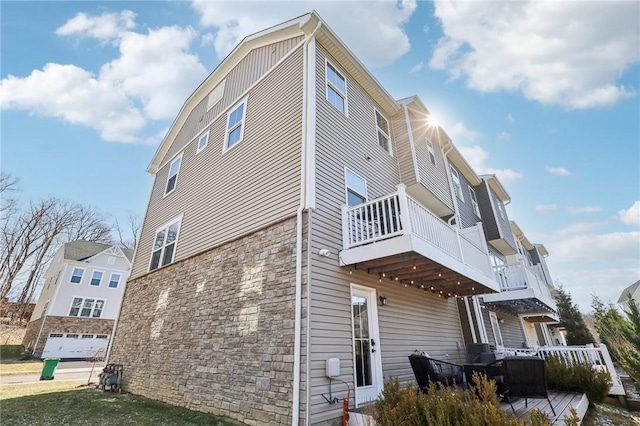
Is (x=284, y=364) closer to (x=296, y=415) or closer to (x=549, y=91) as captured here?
(x=296, y=415)

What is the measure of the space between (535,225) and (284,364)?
23.5m

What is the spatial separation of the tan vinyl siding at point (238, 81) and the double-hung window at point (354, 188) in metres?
4.28

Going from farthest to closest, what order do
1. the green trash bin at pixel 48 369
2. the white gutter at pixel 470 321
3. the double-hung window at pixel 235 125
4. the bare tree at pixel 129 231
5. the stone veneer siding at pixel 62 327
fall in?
the bare tree at pixel 129 231 → the stone veneer siding at pixel 62 327 → the green trash bin at pixel 48 369 → the white gutter at pixel 470 321 → the double-hung window at pixel 235 125

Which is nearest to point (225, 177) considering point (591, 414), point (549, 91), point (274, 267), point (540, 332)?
point (274, 267)

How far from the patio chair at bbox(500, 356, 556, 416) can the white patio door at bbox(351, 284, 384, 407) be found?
87.2 inches

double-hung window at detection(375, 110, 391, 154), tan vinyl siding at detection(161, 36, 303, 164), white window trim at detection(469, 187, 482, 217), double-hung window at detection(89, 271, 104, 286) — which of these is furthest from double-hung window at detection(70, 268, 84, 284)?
white window trim at detection(469, 187, 482, 217)

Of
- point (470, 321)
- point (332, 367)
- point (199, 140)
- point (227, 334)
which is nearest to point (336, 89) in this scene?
point (199, 140)

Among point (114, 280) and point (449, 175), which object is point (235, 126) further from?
point (114, 280)

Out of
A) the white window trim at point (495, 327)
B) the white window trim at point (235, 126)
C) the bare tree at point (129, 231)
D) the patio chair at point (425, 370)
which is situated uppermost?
the bare tree at point (129, 231)

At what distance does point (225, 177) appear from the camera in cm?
880

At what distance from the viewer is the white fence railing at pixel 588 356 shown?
7.37m

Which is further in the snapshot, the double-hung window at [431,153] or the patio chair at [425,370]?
the double-hung window at [431,153]

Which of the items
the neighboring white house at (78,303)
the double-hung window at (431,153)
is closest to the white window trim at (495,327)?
the double-hung window at (431,153)

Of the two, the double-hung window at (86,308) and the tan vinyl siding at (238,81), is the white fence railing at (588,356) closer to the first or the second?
the tan vinyl siding at (238,81)
